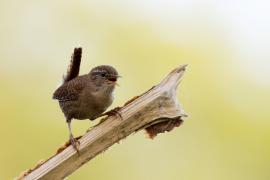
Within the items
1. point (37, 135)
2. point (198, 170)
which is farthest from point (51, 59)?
point (198, 170)

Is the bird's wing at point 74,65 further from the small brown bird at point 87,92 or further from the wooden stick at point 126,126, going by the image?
the wooden stick at point 126,126

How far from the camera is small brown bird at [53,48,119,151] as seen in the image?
4488mm

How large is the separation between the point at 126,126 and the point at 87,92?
1.16m

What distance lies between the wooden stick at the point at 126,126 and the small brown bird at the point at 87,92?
93 cm

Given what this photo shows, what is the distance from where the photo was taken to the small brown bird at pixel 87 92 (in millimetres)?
4488

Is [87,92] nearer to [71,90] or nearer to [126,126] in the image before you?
[71,90]

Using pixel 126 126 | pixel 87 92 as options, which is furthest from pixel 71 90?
pixel 126 126

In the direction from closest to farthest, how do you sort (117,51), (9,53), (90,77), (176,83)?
(176,83), (90,77), (117,51), (9,53)

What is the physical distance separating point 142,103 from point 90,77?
1.26 m

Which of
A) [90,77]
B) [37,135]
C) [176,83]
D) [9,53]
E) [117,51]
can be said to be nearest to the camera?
[176,83]

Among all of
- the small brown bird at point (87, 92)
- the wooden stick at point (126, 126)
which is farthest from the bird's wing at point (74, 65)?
the wooden stick at point (126, 126)

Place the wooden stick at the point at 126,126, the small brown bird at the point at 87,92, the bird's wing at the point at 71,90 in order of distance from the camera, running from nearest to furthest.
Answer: the wooden stick at the point at 126,126 < the small brown bird at the point at 87,92 < the bird's wing at the point at 71,90

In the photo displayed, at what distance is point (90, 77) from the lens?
15.3ft

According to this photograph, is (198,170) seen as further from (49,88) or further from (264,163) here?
(49,88)
